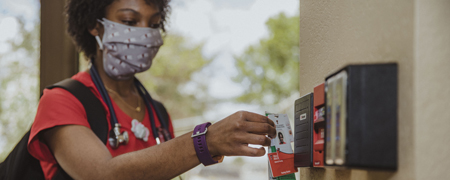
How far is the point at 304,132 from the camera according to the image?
0.75 m

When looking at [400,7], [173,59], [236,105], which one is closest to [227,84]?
[236,105]

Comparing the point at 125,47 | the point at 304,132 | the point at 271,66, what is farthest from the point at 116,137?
the point at 271,66

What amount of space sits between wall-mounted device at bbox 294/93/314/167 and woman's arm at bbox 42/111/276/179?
0.06 m

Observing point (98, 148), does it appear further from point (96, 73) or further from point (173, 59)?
point (173, 59)

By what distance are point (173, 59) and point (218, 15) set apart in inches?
58.5

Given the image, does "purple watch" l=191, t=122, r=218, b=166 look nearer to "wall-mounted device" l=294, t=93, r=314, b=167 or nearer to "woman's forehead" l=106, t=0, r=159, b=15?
"wall-mounted device" l=294, t=93, r=314, b=167

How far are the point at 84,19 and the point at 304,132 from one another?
119cm

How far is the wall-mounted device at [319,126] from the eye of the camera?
2.07ft

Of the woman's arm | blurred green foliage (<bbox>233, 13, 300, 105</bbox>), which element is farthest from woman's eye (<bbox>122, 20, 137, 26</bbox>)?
blurred green foliage (<bbox>233, 13, 300, 105</bbox>)

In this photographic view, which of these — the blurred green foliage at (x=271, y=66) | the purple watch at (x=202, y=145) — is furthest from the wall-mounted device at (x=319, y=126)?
the blurred green foliage at (x=271, y=66)

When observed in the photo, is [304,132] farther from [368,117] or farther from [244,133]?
[368,117]

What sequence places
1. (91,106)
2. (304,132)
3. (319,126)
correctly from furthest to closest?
(91,106)
(304,132)
(319,126)

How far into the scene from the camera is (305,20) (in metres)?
0.92

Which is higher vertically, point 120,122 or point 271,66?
point 271,66
